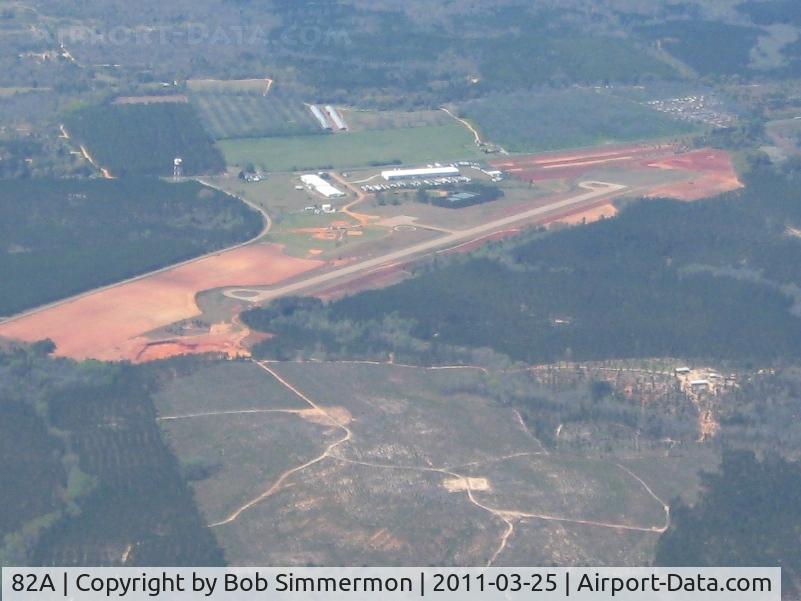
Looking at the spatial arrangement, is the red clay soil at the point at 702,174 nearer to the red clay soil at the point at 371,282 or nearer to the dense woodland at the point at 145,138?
the red clay soil at the point at 371,282

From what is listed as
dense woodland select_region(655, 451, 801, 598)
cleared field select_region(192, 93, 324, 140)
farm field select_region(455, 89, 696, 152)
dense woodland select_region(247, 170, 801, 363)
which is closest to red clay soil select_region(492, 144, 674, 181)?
farm field select_region(455, 89, 696, 152)

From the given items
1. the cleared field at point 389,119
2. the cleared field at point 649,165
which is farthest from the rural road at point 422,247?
the cleared field at point 389,119

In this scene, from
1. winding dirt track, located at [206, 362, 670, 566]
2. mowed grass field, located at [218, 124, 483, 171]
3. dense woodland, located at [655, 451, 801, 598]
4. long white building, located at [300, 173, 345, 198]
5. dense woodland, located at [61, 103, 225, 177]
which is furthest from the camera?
mowed grass field, located at [218, 124, 483, 171]

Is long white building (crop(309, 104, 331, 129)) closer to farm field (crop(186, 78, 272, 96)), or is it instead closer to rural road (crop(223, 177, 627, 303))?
farm field (crop(186, 78, 272, 96))

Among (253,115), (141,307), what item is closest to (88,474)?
(141,307)

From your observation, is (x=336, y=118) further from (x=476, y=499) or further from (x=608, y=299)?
(x=476, y=499)

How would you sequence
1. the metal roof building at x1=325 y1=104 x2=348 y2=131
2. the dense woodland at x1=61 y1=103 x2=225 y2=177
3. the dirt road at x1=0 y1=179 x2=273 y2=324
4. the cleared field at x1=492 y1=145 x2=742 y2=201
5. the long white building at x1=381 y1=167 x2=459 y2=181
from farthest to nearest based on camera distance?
the metal roof building at x1=325 y1=104 x2=348 y2=131 < the long white building at x1=381 y1=167 x2=459 y2=181 < the dense woodland at x1=61 y1=103 x2=225 y2=177 < the cleared field at x1=492 y1=145 x2=742 y2=201 < the dirt road at x1=0 y1=179 x2=273 y2=324
